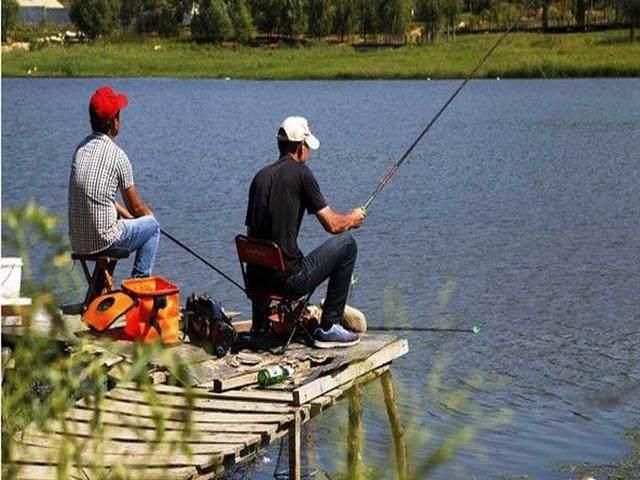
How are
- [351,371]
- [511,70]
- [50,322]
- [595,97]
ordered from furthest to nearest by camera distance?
[511,70] → [595,97] → [351,371] → [50,322]

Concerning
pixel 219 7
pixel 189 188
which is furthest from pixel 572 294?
pixel 219 7

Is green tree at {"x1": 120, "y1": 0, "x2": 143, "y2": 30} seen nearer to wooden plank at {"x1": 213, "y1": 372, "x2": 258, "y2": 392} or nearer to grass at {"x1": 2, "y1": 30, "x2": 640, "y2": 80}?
grass at {"x1": 2, "y1": 30, "x2": 640, "y2": 80}

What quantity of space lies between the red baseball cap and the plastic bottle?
5.81ft

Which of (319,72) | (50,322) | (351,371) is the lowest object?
(319,72)

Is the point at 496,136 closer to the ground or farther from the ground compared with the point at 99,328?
closer to the ground

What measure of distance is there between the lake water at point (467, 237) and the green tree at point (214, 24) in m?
57.5

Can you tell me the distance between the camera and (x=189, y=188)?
76.2 feet

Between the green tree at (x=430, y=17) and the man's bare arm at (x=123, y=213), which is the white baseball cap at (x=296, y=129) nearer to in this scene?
the man's bare arm at (x=123, y=213)

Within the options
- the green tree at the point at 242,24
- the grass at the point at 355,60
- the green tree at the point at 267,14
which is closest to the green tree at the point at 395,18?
the grass at the point at 355,60

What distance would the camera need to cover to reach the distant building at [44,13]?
133000 millimetres

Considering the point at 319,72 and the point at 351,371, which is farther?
the point at 319,72

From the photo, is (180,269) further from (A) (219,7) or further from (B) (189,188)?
(A) (219,7)

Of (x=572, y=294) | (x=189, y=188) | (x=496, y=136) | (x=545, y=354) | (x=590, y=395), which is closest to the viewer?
(x=590, y=395)

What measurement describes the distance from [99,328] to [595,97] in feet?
145
